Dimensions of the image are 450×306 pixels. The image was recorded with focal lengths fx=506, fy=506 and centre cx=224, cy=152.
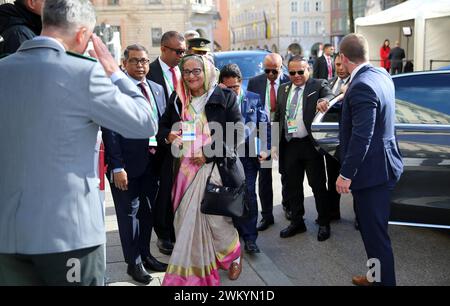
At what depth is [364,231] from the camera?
12.3 ft

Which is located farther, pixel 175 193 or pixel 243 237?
pixel 243 237

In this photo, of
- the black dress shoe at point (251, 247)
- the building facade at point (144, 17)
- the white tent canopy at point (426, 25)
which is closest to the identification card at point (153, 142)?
the black dress shoe at point (251, 247)

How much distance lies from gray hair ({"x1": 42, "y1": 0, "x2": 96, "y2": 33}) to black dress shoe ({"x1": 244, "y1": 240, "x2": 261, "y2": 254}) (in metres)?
3.18

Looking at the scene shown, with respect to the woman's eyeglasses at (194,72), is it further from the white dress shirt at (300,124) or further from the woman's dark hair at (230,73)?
the white dress shirt at (300,124)

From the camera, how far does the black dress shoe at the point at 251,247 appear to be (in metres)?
4.84

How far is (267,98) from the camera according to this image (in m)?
5.81

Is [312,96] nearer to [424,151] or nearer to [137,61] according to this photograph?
[424,151]

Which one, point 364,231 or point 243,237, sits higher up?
point 364,231

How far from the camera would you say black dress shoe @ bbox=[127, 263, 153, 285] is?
13.7ft

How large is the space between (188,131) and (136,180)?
64 centimetres

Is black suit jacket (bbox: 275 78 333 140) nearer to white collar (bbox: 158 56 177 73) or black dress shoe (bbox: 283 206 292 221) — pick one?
black dress shoe (bbox: 283 206 292 221)
